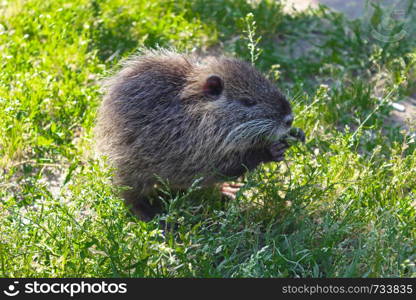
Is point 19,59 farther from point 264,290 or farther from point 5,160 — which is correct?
point 264,290

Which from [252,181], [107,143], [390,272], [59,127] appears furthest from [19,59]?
[390,272]

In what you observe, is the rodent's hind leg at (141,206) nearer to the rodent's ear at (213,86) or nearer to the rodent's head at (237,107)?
the rodent's head at (237,107)

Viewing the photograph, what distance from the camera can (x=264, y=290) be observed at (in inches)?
157

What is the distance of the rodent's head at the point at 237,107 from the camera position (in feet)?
16.1

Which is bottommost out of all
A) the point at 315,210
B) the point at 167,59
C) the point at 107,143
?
the point at 315,210

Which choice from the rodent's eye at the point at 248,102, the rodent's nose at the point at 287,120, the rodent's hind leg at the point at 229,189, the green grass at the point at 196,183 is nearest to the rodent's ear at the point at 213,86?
the rodent's eye at the point at 248,102

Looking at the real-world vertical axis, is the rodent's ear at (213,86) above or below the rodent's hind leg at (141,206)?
above

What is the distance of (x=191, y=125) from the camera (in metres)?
4.94

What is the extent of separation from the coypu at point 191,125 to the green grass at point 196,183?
0.67 ft

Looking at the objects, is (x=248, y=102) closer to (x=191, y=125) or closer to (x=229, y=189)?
(x=191, y=125)

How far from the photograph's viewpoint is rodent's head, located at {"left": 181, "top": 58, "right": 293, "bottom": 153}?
4.90 m

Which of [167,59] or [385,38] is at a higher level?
[167,59]

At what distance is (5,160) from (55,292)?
183 centimetres

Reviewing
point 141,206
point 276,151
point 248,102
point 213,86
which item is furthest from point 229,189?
point 213,86
